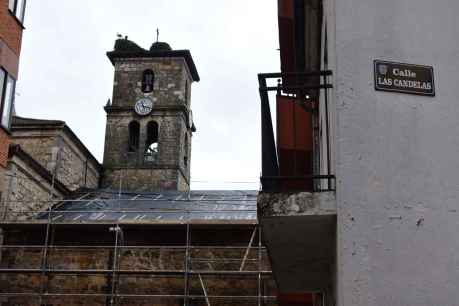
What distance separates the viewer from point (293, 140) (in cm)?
893

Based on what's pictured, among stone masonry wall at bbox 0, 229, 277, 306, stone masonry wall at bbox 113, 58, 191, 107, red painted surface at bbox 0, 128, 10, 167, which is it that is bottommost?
stone masonry wall at bbox 0, 229, 277, 306

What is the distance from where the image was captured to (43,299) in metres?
18.5

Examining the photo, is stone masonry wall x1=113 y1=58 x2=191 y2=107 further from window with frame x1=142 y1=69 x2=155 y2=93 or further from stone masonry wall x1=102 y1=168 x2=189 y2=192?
stone masonry wall x1=102 y1=168 x2=189 y2=192

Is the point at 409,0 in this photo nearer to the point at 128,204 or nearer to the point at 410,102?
the point at 410,102

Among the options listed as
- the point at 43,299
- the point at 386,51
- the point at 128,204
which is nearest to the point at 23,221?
the point at 43,299

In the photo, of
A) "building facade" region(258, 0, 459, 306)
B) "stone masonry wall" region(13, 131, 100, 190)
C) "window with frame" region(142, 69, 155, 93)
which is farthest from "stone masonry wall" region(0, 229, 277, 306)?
"window with frame" region(142, 69, 155, 93)

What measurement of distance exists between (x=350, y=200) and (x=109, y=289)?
1458 cm

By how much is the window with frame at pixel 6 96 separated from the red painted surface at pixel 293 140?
7368mm

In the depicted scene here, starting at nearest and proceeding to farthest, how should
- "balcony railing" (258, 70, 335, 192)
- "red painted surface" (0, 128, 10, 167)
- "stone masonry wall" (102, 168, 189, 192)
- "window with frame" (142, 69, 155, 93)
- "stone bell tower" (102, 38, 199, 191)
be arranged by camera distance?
1. "balcony railing" (258, 70, 335, 192)
2. "red painted surface" (0, 128, 10, 167)
3. "stone masonry wall" (102, 168, 189, 192)
4. "stone bell tower" (102, 38, 199, 191)
5. "window with frame" (142, 69, 155, 93)

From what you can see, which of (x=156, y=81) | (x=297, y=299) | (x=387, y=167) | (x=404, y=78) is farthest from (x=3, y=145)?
(x=156, y=81)

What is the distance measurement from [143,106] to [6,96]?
18.3 meters

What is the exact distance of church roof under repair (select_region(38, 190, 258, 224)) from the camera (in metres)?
19.9

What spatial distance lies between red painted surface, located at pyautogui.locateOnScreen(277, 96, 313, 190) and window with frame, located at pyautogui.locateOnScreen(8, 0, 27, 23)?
8.31m

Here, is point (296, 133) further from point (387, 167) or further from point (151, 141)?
point (151, 141)
